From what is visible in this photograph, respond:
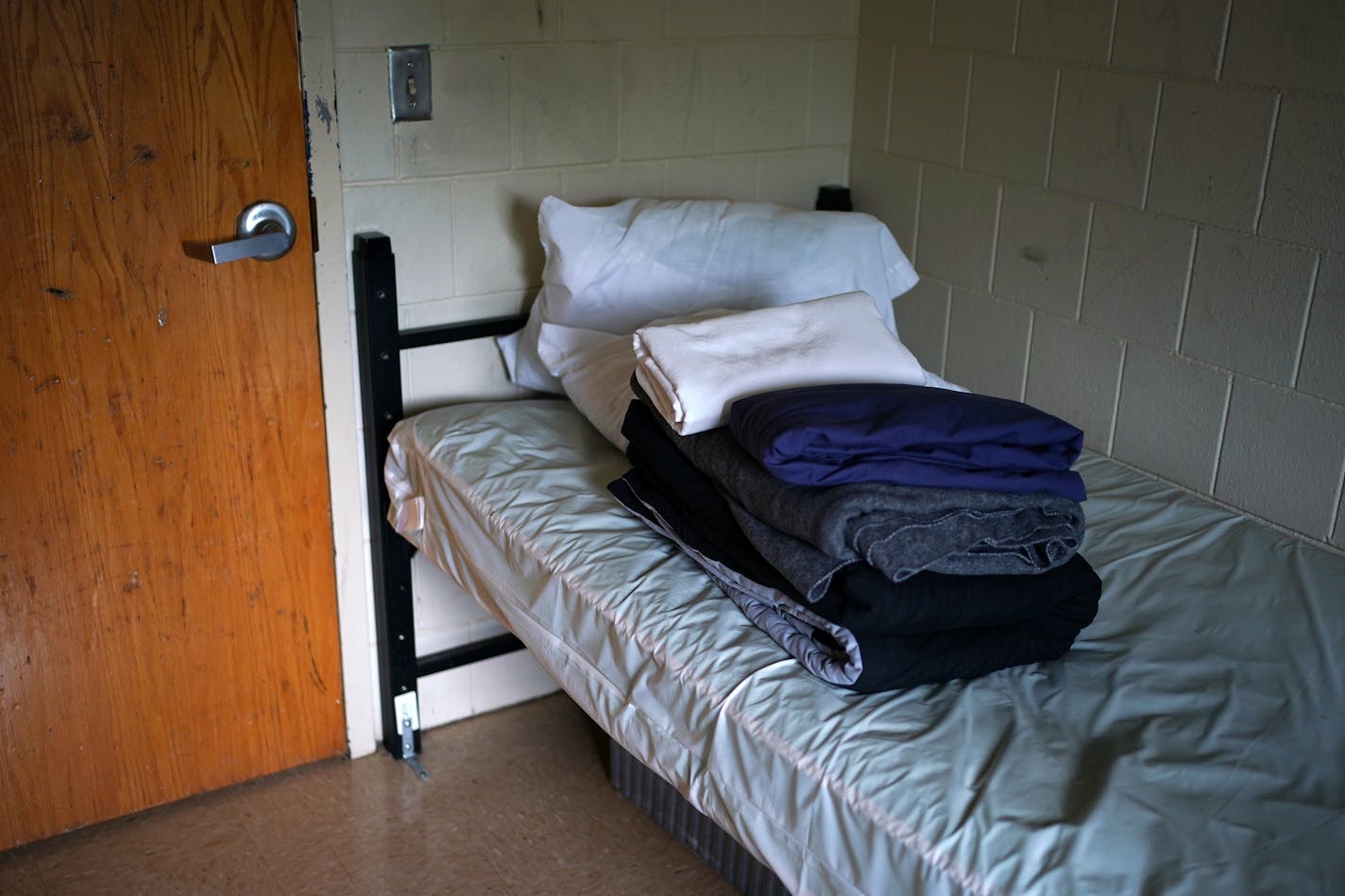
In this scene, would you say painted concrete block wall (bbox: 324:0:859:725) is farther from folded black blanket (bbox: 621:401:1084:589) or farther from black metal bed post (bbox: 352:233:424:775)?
folded black blanket (bbox: 621:401:1084:589)

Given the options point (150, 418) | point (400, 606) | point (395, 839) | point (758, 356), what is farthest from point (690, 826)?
point (150, 418)

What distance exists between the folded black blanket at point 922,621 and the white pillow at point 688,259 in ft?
2.36

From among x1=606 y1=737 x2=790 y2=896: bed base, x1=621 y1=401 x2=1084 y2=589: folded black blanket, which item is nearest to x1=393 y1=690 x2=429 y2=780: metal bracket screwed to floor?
x1=606 y1=737 x2=790 y2=896: bed base

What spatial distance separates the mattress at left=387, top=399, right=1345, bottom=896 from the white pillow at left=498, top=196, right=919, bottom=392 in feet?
1.03

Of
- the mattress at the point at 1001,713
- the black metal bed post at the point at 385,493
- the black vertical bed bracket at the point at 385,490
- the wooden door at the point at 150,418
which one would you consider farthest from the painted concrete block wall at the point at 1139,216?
the wooden door at the point at 150,418

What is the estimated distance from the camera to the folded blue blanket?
1.38 metres

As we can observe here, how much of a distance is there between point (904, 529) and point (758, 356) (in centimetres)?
39

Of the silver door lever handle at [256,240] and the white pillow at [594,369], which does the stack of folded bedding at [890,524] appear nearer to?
the white pillow at [594,369]

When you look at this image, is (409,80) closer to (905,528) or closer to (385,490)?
(385,490)

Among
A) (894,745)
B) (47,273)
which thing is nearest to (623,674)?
(894,745)

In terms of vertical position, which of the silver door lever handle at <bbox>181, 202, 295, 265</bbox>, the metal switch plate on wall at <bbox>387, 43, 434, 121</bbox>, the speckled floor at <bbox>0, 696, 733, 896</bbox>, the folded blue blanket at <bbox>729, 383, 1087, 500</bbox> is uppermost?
the metal switch plate on wall at <bbox>387, 43, 434, 121</bbox>

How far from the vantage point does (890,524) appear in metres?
1.34

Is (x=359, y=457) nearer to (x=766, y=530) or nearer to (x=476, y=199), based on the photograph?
(x=476, y=199)

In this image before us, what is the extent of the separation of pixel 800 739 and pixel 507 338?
119 cm
